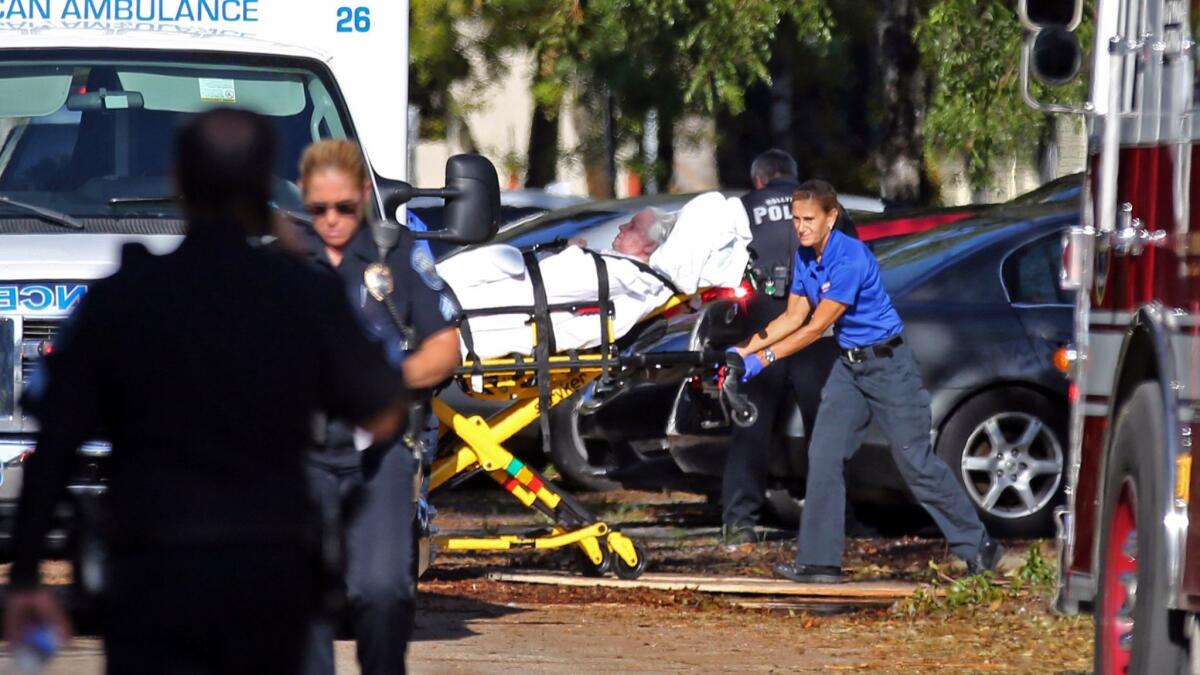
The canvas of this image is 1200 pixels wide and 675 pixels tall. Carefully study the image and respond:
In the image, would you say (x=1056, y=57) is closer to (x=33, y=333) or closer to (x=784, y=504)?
(x=33, y=333)

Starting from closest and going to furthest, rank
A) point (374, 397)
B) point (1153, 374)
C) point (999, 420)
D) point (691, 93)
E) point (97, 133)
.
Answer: point (374, 397), point (1153, 374), point (97, 133), point (999, 420), point (691, 93)

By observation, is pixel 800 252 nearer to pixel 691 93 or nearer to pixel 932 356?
pixel 932 356

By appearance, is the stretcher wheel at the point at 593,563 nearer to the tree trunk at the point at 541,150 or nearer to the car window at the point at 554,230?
the car window at the point at 554,230

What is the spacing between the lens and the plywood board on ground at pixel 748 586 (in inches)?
380

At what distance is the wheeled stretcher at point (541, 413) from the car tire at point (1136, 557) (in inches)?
111

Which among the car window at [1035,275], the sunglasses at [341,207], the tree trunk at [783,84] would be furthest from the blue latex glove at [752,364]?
the tree trunk at [783,84]

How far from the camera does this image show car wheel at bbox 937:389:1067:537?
1059 centimetres

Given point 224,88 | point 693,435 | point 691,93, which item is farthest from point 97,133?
point 691,93

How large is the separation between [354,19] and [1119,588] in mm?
5029

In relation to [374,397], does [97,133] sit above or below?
above

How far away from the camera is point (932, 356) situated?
420 inches

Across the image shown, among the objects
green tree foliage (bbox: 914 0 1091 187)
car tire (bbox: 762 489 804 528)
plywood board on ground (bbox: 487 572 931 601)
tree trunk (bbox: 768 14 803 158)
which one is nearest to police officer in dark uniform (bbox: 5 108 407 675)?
plywood board on ground (bbox: 487 572 931 601)

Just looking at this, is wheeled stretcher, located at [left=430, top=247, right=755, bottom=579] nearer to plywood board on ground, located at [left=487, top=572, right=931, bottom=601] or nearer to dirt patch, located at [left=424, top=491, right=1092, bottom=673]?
plywood board on ground, located at [left=487, top=572, right=931, bottom=601]

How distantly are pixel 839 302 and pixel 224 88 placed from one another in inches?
104
